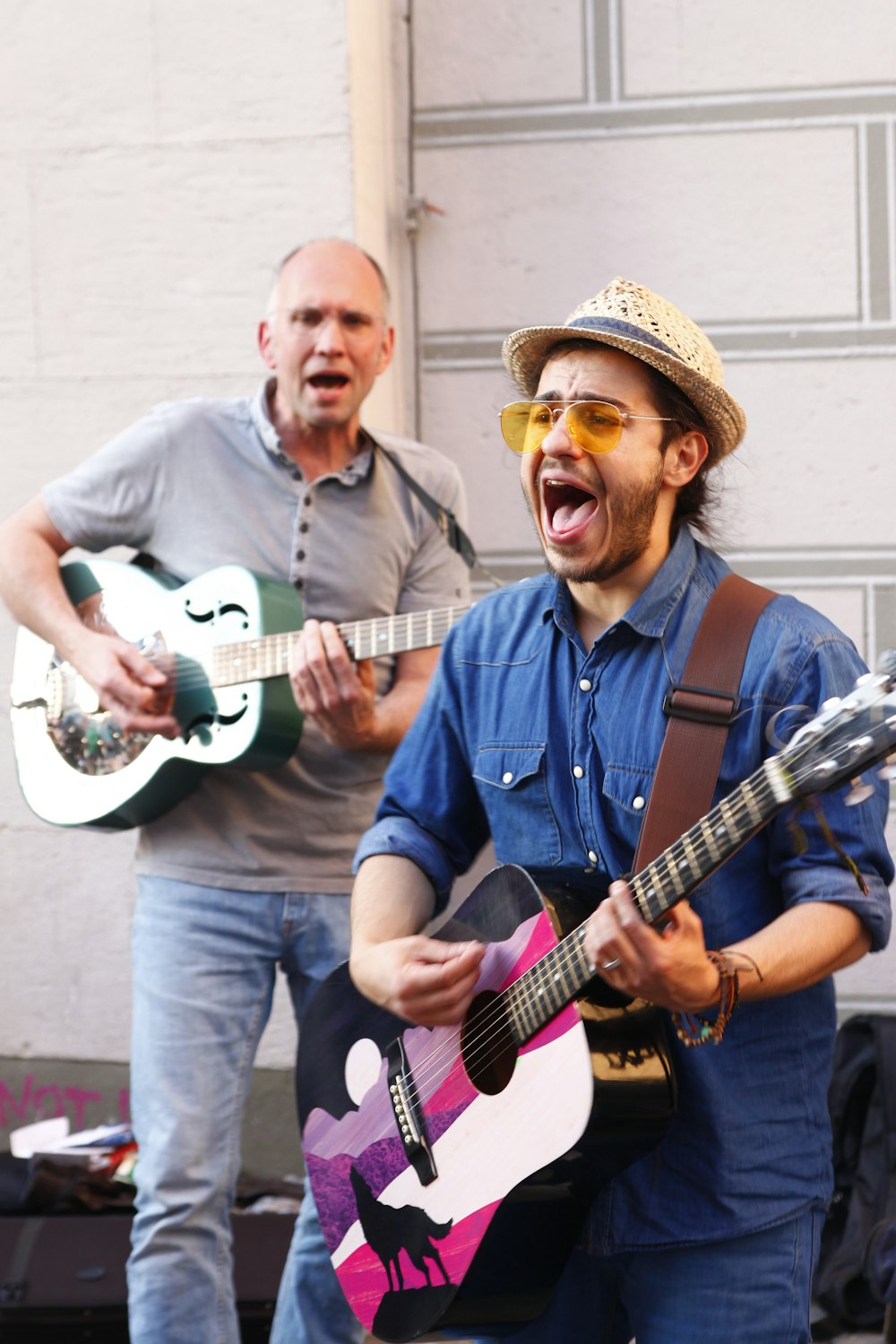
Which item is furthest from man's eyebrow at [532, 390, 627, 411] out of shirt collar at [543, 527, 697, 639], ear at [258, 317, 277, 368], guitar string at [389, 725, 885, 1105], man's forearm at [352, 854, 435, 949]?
ear at [258, 317, 277, 368]

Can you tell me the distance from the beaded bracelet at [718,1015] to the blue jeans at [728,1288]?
0.29m

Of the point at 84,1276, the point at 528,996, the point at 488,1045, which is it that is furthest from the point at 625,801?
the point at 84,1276

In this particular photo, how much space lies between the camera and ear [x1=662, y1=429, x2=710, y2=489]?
1.99 m

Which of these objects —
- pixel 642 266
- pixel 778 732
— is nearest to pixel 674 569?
pixel 778 732

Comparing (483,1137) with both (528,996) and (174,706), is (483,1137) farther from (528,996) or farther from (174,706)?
(174,706)

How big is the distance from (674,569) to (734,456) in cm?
203

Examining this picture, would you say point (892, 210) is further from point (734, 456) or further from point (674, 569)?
point (674, 569)

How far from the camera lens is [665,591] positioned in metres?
1.97

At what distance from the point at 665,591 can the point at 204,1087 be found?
1449 millimetres

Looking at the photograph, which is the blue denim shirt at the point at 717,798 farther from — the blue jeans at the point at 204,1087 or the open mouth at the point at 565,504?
the blue jeans at the point at 204,1087

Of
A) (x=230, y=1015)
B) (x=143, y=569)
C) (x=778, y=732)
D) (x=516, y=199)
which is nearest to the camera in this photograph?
(x=778, y=732)

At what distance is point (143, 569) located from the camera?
3158mm

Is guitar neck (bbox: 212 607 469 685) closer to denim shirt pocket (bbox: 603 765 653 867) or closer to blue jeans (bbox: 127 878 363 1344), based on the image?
blue jeans (bbox: 127 878 363 1344)

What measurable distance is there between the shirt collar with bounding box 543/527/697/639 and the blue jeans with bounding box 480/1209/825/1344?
0.74 m
